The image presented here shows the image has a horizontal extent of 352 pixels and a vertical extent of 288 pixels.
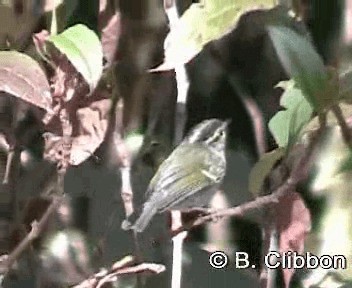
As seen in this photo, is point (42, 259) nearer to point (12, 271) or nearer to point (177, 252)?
point (12, 271)

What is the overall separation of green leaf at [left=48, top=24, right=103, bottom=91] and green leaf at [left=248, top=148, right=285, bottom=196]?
15cm

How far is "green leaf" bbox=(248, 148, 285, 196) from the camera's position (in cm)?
59

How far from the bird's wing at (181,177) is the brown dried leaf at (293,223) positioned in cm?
6

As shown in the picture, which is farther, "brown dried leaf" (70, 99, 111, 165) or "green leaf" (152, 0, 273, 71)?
"brown dried leaf" (70, 99, 111, 165)

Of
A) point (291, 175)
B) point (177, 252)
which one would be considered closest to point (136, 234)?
point (177, 252)

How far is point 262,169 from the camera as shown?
60 cm

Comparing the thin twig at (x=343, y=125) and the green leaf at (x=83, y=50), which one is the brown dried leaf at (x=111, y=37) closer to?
the green leaf at (x=83, y=50)

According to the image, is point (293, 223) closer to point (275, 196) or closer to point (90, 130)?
point (275, 196)

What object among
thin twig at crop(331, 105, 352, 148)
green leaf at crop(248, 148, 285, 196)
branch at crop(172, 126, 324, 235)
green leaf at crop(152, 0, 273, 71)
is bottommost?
branch at crop(172, 126, 324, 235)

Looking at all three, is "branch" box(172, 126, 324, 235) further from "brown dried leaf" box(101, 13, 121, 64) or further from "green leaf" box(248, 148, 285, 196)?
"brown dried leaf" box(101, 13, 121, 64)

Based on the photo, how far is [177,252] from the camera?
63 centimetres

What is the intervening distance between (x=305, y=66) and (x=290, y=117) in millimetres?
57

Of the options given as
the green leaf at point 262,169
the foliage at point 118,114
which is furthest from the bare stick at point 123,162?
the green leaf at point 262,169

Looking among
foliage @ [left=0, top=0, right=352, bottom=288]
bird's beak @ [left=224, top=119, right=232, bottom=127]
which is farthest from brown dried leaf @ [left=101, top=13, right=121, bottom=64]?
bird's beak @ [left=224, top=119, right=232, bottom=127]
